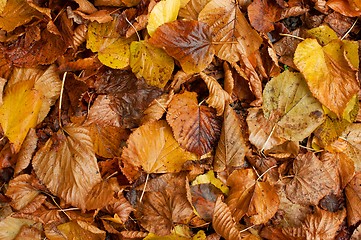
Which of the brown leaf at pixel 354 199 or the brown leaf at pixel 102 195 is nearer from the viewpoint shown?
the brown leaf at pixel 102 195

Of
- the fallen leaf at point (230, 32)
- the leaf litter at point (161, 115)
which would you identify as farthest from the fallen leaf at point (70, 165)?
the fallen leaf at point (230, 32)

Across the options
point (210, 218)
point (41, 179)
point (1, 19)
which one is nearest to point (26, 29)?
point (1, 19)

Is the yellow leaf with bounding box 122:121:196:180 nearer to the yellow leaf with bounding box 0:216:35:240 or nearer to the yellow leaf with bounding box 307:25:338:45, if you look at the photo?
the yellow leaf with bounding box 0:216:35:240

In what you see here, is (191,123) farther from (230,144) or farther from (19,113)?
(19,113)

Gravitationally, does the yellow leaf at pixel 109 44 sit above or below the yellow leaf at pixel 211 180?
above

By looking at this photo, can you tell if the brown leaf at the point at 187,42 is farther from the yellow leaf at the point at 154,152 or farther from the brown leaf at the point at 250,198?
the brown leaf at the point at 250,198

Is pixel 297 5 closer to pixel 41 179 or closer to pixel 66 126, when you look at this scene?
pixel 66 126

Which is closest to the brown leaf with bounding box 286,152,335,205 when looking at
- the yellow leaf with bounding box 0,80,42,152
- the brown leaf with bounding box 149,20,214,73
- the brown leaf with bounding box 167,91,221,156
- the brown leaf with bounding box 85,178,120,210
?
the brown leaf with bounding box 167,91,221,156

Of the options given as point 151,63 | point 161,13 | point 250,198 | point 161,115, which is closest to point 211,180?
point 250,198
